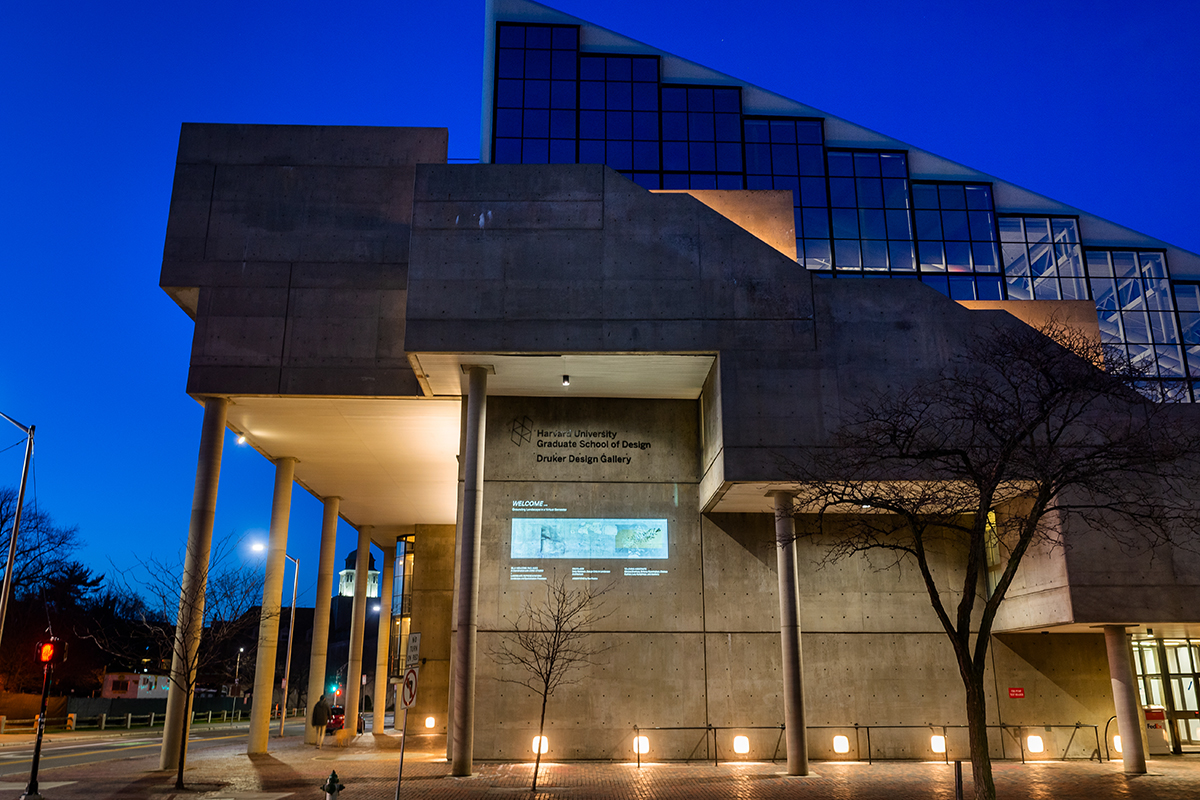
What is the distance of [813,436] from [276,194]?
17573mm

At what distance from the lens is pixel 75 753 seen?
93.7 feet

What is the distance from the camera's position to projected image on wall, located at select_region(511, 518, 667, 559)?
84.6 ft

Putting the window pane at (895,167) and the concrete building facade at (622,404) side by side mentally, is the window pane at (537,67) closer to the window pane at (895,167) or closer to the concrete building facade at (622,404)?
the concrete building facade at (622,404)

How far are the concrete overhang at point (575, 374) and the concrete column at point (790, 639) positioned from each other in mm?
4529

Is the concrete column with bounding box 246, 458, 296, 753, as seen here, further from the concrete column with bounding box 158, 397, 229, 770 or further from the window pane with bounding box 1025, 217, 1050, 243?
the window pane with bounding box 1025, 217, 1050, 243

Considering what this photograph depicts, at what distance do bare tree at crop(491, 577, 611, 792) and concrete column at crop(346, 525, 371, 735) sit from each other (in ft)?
44.9

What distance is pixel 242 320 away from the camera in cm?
2555

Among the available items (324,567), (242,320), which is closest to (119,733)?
(324,567)

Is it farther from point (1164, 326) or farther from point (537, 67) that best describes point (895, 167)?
point (537, 67)

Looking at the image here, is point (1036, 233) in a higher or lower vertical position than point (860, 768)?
higher

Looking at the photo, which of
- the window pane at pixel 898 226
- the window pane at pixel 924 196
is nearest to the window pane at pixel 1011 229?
the window pane at pixel 924 196

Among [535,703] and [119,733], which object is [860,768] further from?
[119,733]

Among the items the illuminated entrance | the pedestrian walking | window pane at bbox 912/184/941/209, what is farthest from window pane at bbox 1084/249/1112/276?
the pedestrian walking

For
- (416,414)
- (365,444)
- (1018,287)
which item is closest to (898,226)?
(1018,287)
